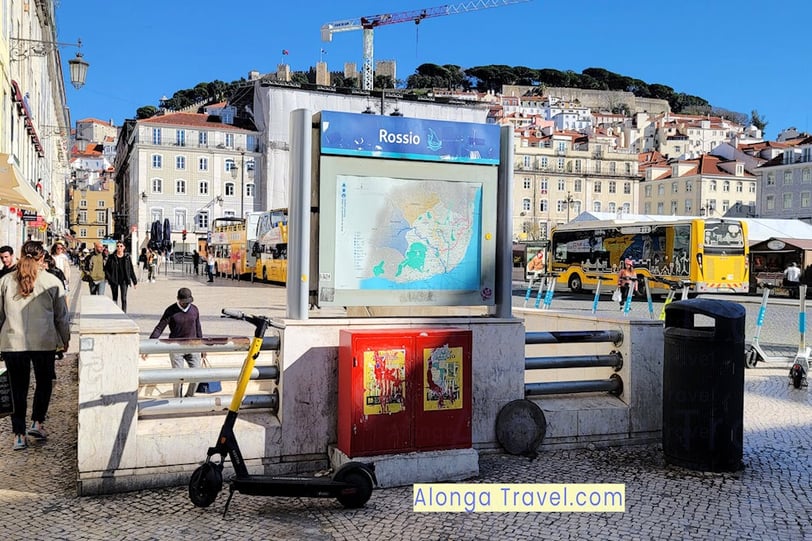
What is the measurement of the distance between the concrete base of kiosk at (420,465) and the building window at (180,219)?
3095 inches

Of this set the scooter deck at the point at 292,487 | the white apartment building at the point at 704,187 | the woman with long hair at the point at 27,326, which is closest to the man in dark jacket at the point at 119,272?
the woman with long hair at the point at 27,326

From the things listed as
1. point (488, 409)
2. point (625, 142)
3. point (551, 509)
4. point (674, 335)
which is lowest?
point (551, 509)

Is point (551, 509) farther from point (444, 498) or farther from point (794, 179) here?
point (794, 179)

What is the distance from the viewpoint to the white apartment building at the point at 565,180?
96562 mm

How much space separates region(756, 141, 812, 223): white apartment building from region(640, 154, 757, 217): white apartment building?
21.6 feet

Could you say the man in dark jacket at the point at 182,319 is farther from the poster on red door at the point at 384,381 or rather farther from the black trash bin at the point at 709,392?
the black trash bin at the point at 709,392

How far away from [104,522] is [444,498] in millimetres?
2174

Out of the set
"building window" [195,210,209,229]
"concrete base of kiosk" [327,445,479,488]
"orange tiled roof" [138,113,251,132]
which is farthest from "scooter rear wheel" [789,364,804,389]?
"orange tiled roof" [138,113,251,132]

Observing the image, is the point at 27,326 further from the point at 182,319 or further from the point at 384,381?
the point at 384,381

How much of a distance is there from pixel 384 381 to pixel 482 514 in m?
1.14

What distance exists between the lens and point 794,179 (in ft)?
285

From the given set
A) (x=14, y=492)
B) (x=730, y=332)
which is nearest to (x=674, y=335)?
(x=730, y=332)

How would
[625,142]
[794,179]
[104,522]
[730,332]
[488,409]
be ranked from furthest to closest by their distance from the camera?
[625,142] < [794,179] < [488,409] < [730,332] < [104,522]

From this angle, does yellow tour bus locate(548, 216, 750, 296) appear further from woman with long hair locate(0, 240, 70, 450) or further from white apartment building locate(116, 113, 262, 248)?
white apartment building locate(116, 113, 262, 248)
